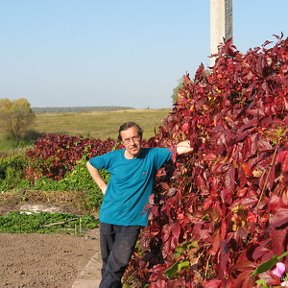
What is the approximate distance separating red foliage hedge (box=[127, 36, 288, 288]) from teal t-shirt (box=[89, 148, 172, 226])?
101 millimetres

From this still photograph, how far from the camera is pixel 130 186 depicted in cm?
455

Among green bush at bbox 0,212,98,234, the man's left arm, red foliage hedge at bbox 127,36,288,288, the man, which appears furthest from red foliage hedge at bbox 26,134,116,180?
the man's left arm

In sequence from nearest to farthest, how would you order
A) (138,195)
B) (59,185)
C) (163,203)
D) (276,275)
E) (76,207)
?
1. (276,275)
2. (163,203)
3. (138,195)
4. (76,207)
5. (59,185)

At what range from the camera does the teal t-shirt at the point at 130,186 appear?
4434 millimetres

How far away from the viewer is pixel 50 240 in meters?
8.32

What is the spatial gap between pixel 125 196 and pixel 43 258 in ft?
9.81

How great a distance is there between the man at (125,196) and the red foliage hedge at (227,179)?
0.39 ft

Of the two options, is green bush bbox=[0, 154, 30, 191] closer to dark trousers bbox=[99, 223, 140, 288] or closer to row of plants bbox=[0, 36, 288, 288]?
dark trousers bbox=[99, 223, 140, 288]

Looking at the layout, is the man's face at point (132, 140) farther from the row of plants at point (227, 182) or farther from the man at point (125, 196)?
the row of plants at point (227, 182)

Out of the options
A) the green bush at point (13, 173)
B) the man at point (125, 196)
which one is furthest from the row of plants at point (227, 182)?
the green bush at point (13, 173)

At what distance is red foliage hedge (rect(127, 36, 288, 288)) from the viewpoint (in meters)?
2.03

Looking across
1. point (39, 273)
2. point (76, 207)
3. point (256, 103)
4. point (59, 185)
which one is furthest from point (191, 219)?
point (59, 185)

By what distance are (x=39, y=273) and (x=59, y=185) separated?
5513 mm

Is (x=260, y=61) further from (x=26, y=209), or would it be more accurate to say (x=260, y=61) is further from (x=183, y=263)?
(x=26, y=209)
